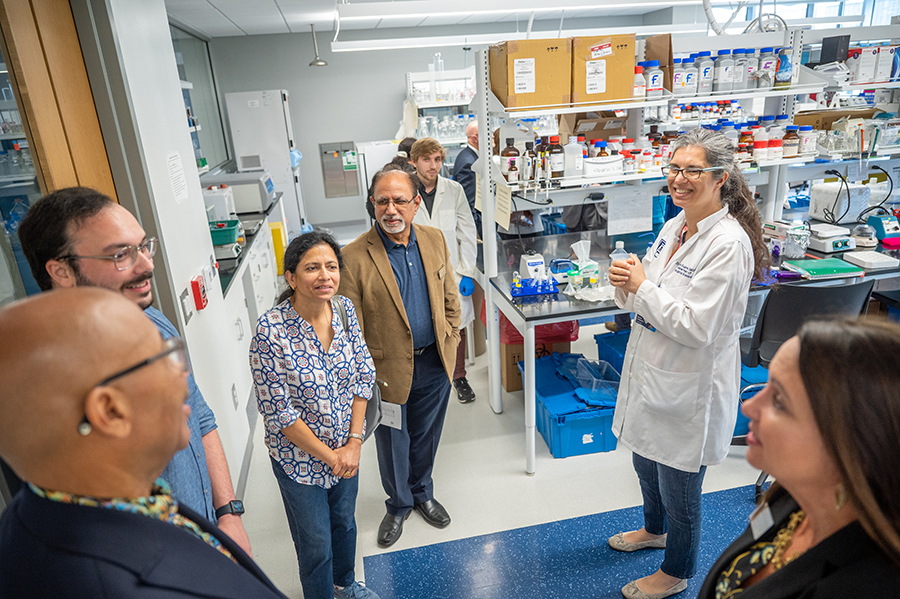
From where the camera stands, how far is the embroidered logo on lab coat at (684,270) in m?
1.76

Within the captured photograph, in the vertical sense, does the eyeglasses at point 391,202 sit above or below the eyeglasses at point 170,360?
above

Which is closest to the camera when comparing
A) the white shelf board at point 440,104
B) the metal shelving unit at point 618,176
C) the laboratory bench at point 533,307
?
the laboratory bench at point 533,307

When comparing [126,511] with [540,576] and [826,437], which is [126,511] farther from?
[540,576]

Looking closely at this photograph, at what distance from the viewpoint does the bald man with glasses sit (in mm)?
653

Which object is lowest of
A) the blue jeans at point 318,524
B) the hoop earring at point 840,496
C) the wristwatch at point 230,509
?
the blue jeans at point 318,524

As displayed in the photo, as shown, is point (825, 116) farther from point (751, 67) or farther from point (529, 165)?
point (529, 165)

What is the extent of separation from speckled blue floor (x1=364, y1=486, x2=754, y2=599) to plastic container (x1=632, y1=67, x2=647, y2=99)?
2050mm

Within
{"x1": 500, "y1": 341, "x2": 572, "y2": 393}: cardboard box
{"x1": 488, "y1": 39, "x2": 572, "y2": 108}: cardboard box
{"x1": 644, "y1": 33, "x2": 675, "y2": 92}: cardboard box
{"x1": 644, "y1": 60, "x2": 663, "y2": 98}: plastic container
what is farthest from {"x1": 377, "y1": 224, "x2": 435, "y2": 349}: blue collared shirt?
{"x1": 644, "y1": 33, "x2": 675, "y2": 92}: cardboard box

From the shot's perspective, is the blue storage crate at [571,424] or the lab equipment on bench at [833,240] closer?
the blue storage crate at [571,424]

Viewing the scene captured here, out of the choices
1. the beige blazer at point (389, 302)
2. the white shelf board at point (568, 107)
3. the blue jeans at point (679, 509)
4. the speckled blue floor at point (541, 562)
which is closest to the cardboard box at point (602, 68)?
the white shelf board at point (568, 107)

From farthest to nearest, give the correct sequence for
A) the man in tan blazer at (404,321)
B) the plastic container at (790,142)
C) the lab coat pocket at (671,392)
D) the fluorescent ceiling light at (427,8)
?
the fluorescent ceiling light at (427,8), the plastic container at (790,142), the man in tan blazer at (404,321), the lab coat pocket at (671,392)

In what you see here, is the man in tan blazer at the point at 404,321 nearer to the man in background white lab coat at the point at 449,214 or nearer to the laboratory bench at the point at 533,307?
the laboratory bench at the point at 533,307

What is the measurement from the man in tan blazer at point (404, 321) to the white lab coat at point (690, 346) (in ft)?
2.56

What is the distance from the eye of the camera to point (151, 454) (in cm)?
74
